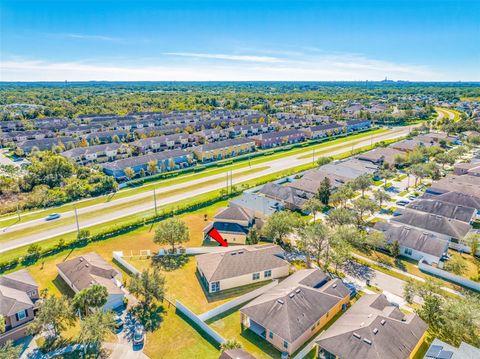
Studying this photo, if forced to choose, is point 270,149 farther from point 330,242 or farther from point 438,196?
point 330,242

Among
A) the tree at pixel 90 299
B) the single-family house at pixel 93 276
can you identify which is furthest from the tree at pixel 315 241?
the tree at pixel 90 299

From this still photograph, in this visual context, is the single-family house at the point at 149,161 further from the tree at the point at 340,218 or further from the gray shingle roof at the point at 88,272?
the tree at the point at 340,218

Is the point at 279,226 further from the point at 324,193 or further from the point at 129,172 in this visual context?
the point at 129,172

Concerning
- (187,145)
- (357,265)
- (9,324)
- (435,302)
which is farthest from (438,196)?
(187,145)

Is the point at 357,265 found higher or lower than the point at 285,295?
lower

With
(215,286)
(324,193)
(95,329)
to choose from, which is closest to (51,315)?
(95,329)

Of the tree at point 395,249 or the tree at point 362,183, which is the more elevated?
the tree at point 362,183

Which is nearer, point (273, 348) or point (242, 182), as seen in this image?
point (273, 348)
